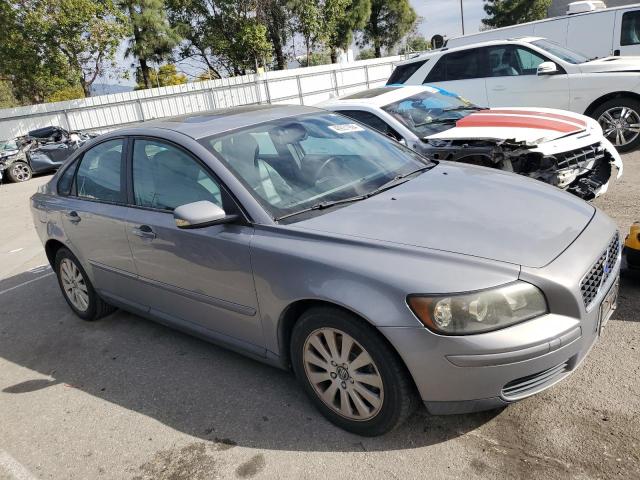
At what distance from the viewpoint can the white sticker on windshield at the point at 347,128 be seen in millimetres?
3781

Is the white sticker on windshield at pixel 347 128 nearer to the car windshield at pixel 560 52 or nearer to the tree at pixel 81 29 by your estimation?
the car windshield at pixel 560 52

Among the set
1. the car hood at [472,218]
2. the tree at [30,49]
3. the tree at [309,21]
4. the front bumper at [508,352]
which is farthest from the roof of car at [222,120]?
the tree at [309,21]

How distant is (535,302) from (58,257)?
161 inches

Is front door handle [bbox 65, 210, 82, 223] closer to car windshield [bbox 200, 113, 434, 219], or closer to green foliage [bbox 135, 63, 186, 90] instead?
car windshield [bbox 200, 113, 434, 219]

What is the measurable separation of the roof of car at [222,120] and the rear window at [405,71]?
19.1 feet

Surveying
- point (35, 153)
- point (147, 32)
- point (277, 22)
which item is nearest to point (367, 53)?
point (277, 22)

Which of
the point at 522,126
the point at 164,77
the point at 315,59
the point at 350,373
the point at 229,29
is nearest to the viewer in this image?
the point at 350,373

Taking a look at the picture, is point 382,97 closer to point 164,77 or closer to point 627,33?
point 627,33

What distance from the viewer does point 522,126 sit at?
18.0ft

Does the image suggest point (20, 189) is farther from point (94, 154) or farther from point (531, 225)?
point (531, 225)

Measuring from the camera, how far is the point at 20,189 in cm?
1453

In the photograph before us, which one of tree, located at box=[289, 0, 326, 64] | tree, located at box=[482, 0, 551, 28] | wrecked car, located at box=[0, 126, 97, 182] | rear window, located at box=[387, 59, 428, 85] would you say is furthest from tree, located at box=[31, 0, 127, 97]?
tree, located at box=[482, 0, 551, 28]

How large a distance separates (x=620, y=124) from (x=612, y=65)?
87 centimetres

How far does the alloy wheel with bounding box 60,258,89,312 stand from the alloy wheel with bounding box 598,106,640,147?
724 cm
